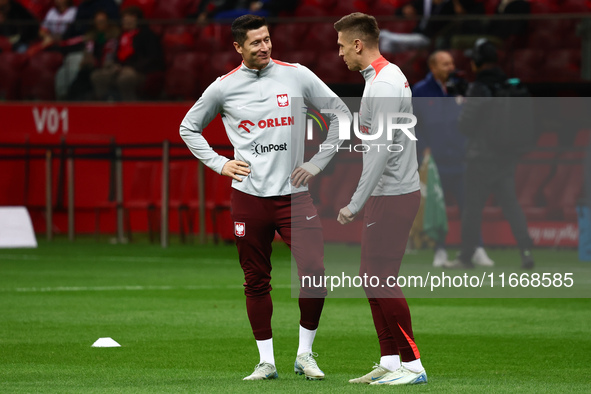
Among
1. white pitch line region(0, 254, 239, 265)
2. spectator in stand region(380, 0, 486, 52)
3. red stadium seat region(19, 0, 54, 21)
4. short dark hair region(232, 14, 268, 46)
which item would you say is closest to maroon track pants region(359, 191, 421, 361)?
short dark hair region(232, 14, 268, 46)

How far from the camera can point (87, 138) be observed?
2008cm

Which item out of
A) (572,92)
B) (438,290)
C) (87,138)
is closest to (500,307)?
(438,290)

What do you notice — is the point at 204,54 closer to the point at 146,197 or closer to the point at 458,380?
the point at 146,197

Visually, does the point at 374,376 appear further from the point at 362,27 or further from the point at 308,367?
the point at 362,27

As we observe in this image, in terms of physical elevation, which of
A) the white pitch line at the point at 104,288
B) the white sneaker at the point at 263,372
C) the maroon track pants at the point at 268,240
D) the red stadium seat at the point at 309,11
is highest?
the red stadium seat at the point at 309,11

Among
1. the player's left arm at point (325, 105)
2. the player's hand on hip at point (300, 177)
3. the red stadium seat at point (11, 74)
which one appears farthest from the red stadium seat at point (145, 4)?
the player's hand on hip at point (300, 177)

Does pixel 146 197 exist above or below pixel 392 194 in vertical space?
below

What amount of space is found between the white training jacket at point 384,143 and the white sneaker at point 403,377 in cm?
95

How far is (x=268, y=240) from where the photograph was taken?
6.94m

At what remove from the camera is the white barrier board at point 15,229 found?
17.2m

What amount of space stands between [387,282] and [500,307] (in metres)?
4.63

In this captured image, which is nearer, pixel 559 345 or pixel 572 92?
pixel 559 345

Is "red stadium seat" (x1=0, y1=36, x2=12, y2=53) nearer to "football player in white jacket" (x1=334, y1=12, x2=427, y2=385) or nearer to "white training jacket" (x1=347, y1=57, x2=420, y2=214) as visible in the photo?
"football player in white jacket" (x1=334, y1=12, x2=427, y2=385)

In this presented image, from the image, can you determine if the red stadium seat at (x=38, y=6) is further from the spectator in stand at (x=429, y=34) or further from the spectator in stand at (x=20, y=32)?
the spectator in stand at (x=429, y=34)
